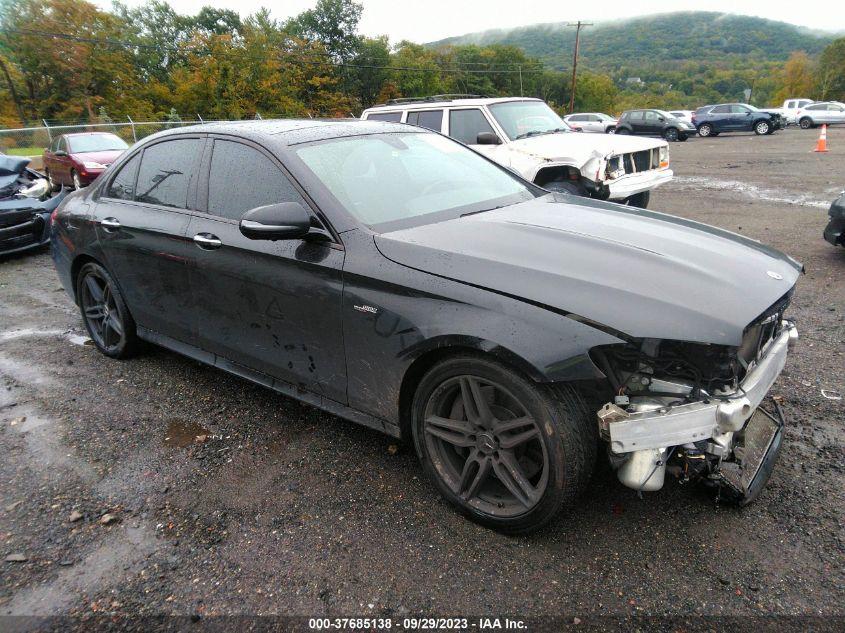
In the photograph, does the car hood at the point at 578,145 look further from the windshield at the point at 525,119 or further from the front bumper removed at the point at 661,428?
the front bumper removed at the point at 661,428

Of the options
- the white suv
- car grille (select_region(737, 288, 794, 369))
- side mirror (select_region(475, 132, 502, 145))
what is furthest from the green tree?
car grille (select_region(737, 288, 794, 369))

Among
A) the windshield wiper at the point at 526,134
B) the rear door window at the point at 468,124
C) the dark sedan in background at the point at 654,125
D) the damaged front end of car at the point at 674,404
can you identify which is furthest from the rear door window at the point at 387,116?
the dark sedan in background at the point at 654,125

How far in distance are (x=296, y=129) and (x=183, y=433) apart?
186 cm

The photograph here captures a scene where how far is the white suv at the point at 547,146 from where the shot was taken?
704 centimetres

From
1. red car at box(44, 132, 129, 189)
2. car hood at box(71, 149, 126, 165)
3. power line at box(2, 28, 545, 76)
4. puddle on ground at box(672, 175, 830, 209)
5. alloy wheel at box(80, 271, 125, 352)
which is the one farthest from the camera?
power line at box(2, 28, 545, 76)

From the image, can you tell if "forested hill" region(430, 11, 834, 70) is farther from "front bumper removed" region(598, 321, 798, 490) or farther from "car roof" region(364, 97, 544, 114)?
"front bumper removed" region(598, 321, 798, 490)

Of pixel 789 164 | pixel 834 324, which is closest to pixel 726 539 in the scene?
pixel 834 324

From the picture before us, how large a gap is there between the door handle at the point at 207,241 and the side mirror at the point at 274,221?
0.63 metres

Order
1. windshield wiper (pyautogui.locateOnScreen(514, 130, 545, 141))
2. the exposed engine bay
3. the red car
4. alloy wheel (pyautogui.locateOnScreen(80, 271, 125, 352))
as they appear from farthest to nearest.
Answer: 1. the red car
2. windshield wiper (pyautogui.locateOnScreen(514, 130, 545, 141))
3. the exposed engine bay
4. alloy wheel (pyautogui.locateOnScreen(80, 271, 125, 352))

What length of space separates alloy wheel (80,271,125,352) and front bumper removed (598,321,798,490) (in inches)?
138

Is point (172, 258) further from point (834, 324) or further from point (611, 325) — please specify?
point (834, 324)

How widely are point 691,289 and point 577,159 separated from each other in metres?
5.14

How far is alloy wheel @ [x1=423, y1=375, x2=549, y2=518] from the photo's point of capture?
2.35 meters

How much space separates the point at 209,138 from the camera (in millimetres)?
3473
